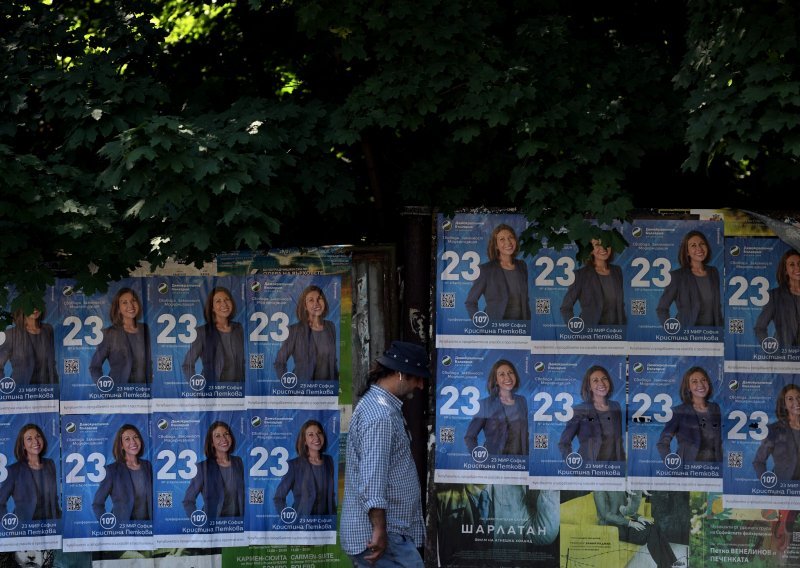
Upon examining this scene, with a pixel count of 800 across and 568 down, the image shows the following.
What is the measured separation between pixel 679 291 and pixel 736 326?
19.4 inches

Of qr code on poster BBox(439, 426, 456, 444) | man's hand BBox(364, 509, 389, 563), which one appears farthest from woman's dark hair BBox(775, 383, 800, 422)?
man's hand BBox(364, 509, 389, 563)

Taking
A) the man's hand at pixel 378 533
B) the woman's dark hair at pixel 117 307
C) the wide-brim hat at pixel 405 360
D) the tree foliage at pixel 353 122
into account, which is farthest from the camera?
the woman's dark hair at pixel 117 307

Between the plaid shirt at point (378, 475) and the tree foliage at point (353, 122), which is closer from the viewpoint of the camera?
the plaid shirt at point (378, 475)

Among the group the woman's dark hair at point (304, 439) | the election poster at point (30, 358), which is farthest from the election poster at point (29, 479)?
the woman's dark hair at point (304, 439)

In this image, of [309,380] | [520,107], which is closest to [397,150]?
[520,107]

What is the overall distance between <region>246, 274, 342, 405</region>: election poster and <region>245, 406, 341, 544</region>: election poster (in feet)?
0.62

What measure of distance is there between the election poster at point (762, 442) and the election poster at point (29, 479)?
4943 mm

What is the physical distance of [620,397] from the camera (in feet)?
25.5

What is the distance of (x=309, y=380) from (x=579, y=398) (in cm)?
201

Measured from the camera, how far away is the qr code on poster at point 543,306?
307 inches

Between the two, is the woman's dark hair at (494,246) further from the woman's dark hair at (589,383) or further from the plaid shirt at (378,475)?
the plaid shirt at (378,475)

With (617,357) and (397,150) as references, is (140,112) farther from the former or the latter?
(617,357)

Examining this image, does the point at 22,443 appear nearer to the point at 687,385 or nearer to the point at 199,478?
the point at 199,478

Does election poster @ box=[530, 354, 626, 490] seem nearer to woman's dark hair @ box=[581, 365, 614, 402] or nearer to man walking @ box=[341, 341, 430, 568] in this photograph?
woman's dark hair @ box=[581, 365, 614, 402]
